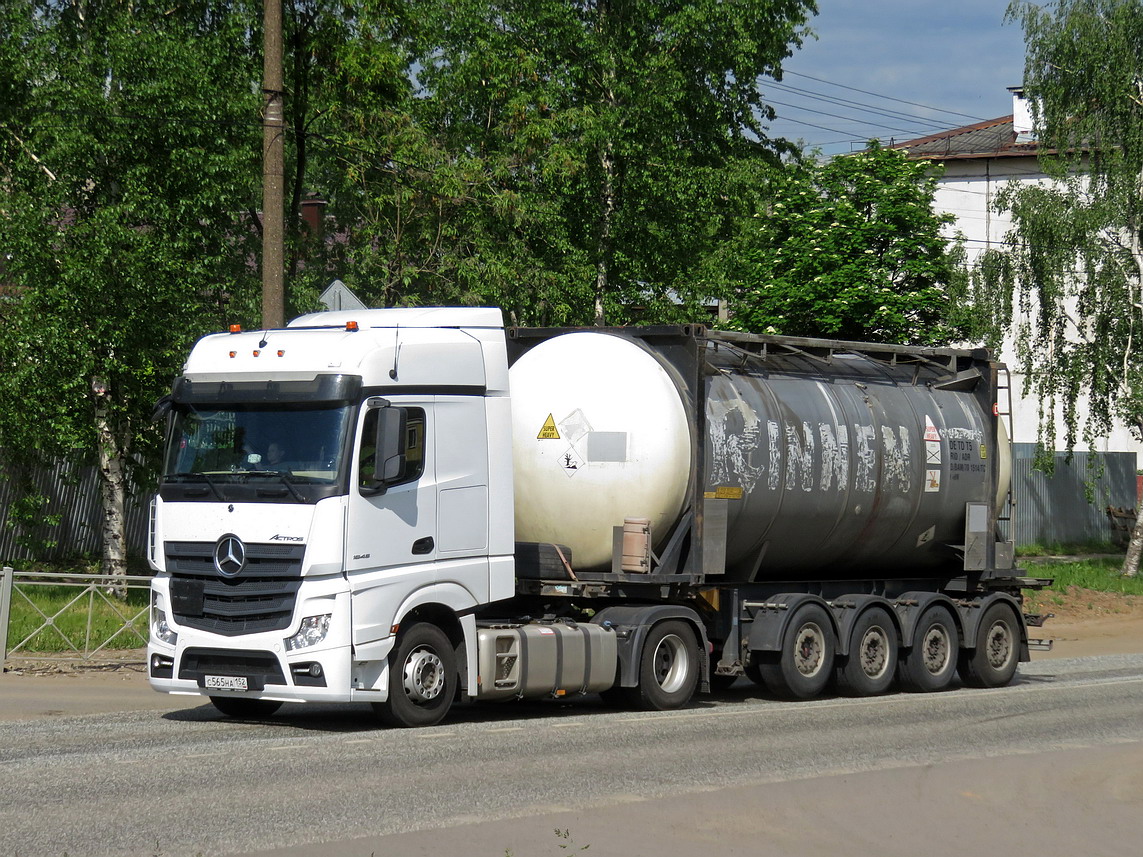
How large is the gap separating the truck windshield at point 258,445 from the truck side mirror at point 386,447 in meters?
0.29

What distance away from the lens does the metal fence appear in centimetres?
1711

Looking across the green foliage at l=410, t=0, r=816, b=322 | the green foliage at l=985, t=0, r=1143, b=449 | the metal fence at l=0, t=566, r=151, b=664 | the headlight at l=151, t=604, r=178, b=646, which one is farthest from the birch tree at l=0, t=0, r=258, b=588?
the green foliage at l=985, t=0, r=1143, b=449

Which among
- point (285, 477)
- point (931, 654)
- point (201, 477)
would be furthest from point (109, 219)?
point (931, 654)

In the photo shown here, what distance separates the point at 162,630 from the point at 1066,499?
113ft

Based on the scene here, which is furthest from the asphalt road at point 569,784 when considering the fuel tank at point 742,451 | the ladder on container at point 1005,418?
the ladder on container at point 1005,418

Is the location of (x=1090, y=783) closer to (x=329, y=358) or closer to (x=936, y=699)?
(x=936, y=699)

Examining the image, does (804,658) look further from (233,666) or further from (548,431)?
(233,666)

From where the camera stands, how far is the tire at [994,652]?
18.1 meters

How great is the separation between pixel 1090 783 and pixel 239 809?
20.1ft

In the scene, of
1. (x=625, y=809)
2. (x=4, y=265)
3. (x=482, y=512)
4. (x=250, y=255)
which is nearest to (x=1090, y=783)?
(x=625, y=809)

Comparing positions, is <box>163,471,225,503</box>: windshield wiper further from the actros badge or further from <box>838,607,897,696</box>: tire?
<box>838,607,897,696</box>: tire

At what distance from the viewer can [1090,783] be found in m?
10.7

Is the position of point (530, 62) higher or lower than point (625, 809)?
higher

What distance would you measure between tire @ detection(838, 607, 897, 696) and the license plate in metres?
7.27
